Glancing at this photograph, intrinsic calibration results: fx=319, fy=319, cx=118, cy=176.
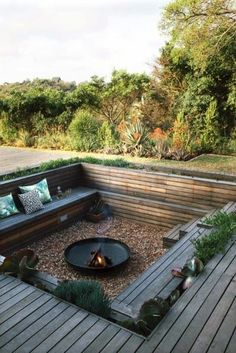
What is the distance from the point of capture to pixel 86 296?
2.43 metres

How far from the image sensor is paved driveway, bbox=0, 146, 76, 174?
26.3ft

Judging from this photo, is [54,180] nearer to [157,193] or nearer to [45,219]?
[45,219]

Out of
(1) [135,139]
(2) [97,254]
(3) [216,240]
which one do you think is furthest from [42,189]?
(1) [135,139]

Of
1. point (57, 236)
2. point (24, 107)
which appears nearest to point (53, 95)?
point (24, 107)

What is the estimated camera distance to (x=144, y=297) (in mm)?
2719

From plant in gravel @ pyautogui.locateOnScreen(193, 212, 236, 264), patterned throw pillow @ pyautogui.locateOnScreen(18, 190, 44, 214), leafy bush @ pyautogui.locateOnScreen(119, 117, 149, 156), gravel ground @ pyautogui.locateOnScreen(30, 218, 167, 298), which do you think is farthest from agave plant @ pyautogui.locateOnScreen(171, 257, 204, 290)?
leafy bush @ pyautogui.locateOnScreen(119, 117, 149, 156)

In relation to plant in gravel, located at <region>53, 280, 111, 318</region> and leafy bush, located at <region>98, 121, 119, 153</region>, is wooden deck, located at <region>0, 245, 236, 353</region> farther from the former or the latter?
leafy bush, located at <region>98, 121, 119, 153</region>

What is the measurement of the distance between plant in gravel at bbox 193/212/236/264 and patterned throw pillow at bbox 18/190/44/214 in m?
2.55

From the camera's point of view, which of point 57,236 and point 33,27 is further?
point 33,27

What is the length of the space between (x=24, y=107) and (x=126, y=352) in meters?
11.6

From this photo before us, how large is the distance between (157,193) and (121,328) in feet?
11.5

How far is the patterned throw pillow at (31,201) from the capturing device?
483cm

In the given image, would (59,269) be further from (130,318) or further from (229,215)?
(229,215)

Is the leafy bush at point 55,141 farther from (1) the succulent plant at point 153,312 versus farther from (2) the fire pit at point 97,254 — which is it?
(1) the succulent plant at point 153,312
